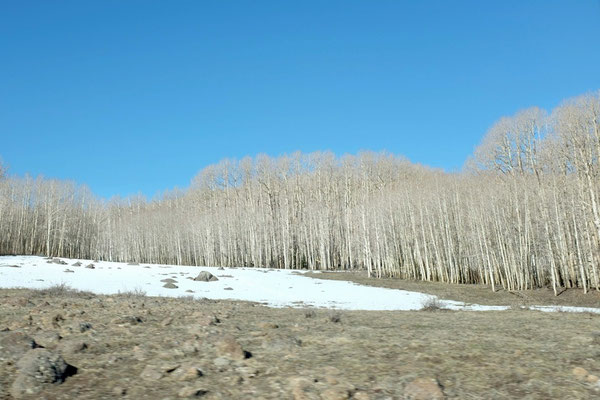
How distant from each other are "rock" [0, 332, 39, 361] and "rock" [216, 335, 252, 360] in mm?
2639

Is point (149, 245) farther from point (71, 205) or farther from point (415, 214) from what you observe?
point (415, 214)

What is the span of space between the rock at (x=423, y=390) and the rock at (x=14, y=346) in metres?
5.08

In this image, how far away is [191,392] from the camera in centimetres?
443

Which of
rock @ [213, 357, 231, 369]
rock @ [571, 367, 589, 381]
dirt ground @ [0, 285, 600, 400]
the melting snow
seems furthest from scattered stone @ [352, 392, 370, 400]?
the melting snow

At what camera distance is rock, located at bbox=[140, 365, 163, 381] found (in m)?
4.93

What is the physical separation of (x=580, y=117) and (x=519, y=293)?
13.3 metres

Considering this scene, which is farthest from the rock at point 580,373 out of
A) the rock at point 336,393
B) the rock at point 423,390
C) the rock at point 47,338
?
the rock at point 47,338

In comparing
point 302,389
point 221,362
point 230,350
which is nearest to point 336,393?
point 302,389

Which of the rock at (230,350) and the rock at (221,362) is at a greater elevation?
the rock at (230,350)

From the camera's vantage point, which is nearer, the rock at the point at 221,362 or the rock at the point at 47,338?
the rock at the point at 221,362

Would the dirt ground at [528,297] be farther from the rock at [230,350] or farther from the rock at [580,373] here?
the rock at [230,350]

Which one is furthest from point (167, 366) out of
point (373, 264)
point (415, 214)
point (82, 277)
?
point (373, 264)

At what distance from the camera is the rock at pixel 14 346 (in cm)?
545

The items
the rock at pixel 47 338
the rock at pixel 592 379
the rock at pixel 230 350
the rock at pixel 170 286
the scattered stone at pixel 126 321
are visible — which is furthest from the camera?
the rock at pixel 170 286
